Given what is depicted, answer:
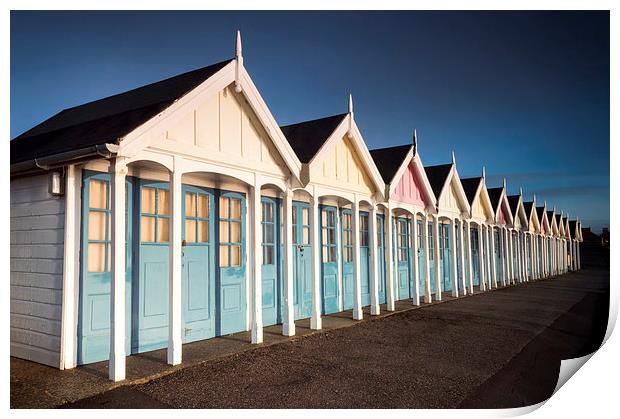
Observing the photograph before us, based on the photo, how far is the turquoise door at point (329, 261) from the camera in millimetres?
9805

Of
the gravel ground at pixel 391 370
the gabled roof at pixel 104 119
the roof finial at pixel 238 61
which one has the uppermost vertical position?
the roof finial at pixel 238 61

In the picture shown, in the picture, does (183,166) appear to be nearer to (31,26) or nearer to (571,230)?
(31,26)

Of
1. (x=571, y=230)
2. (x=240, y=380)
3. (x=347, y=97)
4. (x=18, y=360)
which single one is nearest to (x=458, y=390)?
(x=240, y=380)

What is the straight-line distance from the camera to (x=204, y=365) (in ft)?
17.8

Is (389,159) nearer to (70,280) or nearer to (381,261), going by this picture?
(381,261)

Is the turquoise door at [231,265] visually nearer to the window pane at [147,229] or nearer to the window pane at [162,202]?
the window pane at [162,202]

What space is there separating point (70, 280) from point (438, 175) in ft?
34.5

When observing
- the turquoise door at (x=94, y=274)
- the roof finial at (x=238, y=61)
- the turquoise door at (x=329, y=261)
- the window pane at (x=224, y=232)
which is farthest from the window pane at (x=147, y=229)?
the turquoise door at (x=329, y=261)

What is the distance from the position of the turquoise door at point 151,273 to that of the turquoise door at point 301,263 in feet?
10.2

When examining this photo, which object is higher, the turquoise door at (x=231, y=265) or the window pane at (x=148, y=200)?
the window pane at (x=148, y=200)

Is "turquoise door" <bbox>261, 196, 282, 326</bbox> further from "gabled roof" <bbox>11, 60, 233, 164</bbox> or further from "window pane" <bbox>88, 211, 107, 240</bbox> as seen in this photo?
"window pane" <bbox>88, 211, 107, 240</bbox>

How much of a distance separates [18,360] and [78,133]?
2.78 m

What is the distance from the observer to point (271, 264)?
329 inches

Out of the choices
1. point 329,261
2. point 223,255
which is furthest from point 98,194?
point 329,261
